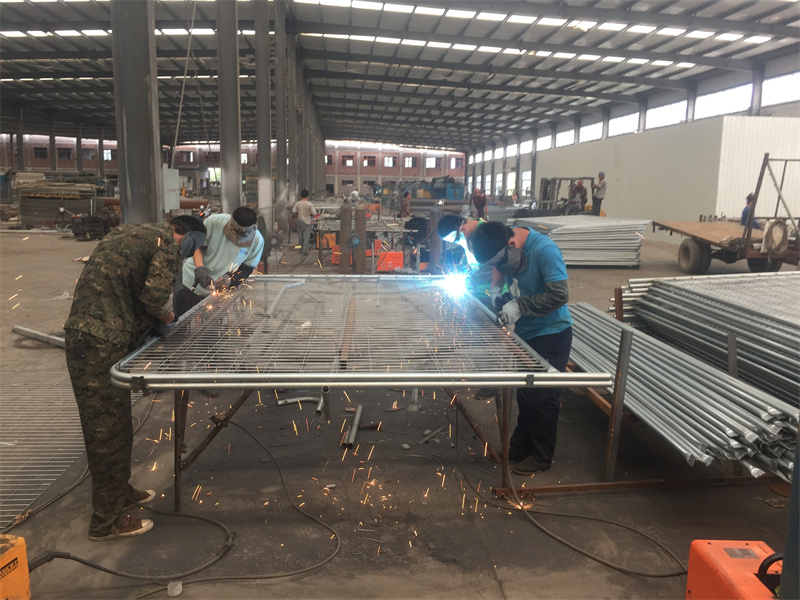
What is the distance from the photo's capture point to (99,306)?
257 centimetres

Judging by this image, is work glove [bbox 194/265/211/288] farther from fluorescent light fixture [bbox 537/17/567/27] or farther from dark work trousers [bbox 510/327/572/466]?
fluorescent light fixture [bbox 537/17/567/27]

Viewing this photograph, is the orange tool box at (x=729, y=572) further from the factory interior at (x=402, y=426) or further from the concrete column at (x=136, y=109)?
the concrete column at (x=136, y=109)

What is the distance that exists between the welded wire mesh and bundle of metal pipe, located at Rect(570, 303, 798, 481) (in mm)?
926

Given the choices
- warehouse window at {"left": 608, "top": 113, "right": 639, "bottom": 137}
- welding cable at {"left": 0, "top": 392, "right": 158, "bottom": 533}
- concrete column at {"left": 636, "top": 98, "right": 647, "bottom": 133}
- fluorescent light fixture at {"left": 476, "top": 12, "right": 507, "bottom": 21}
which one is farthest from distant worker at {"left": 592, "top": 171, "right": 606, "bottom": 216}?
welding cable at {"left": 0, "top": 392, "right": 158, "bottom": 533}

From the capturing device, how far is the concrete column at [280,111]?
1445 centimetres

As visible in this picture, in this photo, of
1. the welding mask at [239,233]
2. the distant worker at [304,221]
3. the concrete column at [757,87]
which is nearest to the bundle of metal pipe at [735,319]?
the welding mask at [239,233]

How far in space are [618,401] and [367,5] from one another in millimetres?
13680

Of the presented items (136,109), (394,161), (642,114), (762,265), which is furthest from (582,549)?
(394,161)

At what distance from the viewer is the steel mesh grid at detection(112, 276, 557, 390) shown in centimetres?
239

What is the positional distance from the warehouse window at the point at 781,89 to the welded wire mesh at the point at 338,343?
16.3 metres

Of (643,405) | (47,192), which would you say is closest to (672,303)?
(643,405)

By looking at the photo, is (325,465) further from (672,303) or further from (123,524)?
(672,303)

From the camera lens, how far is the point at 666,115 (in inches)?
826

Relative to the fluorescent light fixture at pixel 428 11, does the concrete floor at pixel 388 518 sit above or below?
below
